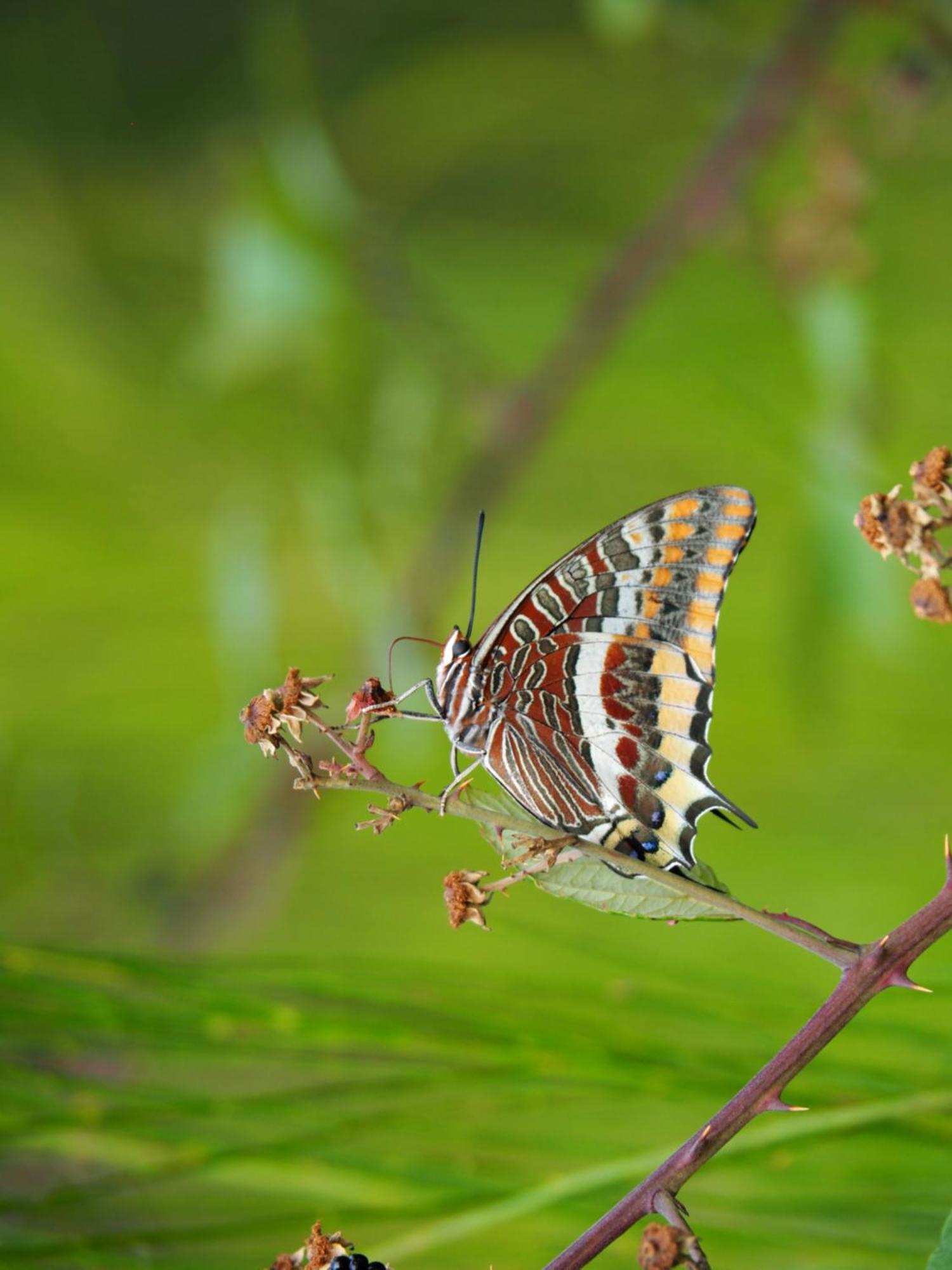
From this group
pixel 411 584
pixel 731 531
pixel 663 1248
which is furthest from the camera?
pixel 411 584

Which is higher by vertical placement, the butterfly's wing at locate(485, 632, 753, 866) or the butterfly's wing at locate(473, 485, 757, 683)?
the butterfly's wing at locate(473, 485, 757, 683)

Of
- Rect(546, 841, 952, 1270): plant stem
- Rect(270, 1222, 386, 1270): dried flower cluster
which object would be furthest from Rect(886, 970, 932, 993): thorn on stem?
Rect(270, 1222, 386, 1270): dried flower cluster

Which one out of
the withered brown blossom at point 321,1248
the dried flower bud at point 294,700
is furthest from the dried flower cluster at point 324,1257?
the dried flower bud at point 294,700

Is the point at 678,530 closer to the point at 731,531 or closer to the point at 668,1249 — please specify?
the point at 731,531

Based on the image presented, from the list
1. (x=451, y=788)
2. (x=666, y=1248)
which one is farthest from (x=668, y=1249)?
(x=451, y=788)

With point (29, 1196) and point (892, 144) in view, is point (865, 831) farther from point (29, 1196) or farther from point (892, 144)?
point (29, 1196)

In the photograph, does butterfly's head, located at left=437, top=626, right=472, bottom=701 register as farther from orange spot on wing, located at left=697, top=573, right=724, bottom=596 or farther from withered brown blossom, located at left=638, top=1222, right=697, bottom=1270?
withered brown blossom, located at left=638, top=1222, right=697, bottom=1270

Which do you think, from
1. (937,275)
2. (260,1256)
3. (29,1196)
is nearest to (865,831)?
(937,275)
